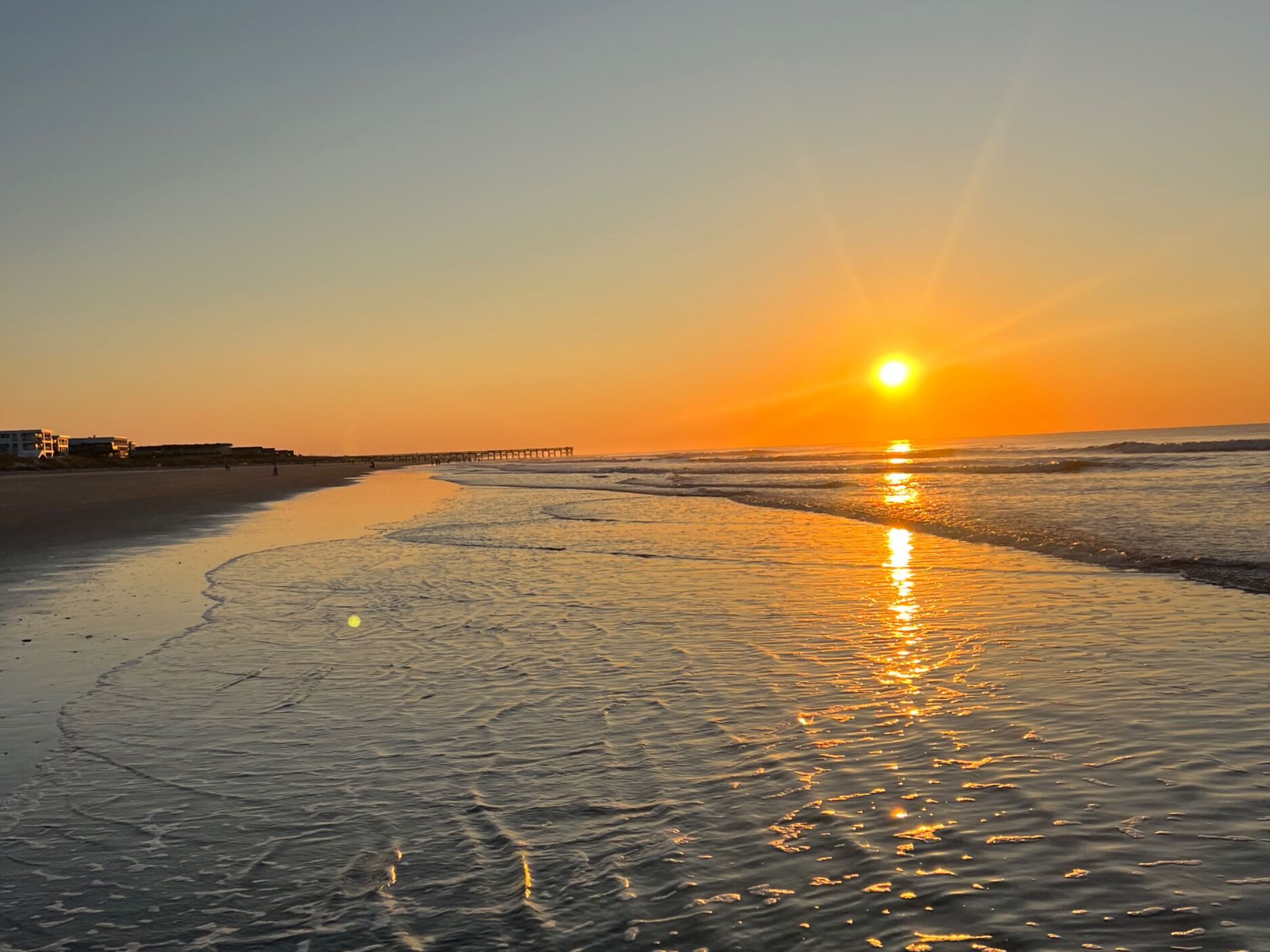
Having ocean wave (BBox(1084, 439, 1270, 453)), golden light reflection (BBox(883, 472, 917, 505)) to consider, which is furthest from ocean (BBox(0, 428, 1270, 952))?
ocean wave (BBox(1084, 439, 1270, 453))

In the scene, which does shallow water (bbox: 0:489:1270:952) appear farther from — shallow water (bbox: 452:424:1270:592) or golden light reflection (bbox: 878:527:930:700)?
shallow water (bbox: 452:424:1270:592)

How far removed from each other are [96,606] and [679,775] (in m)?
12.2

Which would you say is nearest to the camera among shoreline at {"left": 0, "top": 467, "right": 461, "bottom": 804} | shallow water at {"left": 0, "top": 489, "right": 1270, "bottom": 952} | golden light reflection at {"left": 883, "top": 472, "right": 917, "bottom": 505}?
shallow water at {"left": 0, "top": 489, "right": 1270, "bottom": 952}

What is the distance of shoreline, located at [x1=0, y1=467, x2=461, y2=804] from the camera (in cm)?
881

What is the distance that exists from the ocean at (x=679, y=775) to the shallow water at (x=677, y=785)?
3 centimetres

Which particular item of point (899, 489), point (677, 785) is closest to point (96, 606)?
point (677, 785)

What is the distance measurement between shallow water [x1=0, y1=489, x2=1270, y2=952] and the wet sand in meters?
12.7

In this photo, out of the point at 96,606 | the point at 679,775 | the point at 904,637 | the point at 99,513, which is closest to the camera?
the point at 679,775

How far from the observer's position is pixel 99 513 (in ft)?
123

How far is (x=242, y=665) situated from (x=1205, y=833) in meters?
9.45

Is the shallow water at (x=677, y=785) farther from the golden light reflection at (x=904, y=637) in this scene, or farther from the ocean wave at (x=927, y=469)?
the ocean wave at (x=927, y=469)

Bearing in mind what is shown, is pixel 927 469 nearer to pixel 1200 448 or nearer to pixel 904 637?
pixel 1200 448

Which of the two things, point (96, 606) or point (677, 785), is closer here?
point (677, 785)

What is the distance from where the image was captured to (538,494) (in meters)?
51.6
